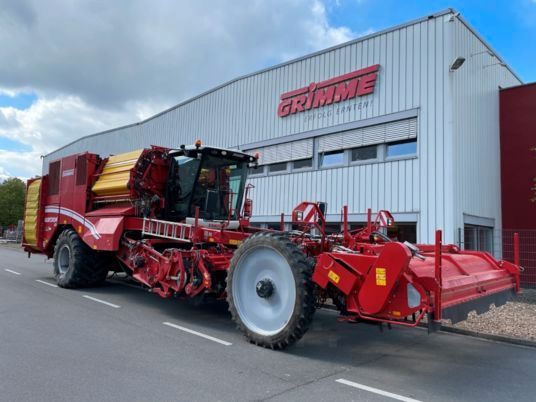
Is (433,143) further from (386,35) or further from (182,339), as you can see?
(182,339)

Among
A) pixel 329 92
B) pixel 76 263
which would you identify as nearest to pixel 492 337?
pixel 76 263

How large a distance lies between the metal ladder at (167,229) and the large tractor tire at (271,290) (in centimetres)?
166

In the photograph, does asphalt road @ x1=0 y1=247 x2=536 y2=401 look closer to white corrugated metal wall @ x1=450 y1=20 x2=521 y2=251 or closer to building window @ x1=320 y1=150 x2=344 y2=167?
white corrugated metal wall @ x1=450 y1=20 x2=521 y2=251

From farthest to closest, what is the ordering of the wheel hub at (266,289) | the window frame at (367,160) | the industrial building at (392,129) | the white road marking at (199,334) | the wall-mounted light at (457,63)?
the window frame at (367,160), the industrial building at (392,129), the wall-mounted light at (457,63), the white road marking at (199,334), the wheel hub at (266,289)

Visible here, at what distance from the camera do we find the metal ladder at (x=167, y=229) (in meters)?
7.50

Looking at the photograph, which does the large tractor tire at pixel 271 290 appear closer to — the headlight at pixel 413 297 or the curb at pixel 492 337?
the headlight at pixel 413 297

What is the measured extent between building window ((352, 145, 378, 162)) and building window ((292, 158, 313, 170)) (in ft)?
5.75

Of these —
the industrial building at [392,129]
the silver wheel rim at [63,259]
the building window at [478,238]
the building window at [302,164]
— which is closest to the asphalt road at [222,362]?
the silver wheel rim at [63,259]

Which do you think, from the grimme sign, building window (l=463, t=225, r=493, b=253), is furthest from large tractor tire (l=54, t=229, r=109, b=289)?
building window (l=463, t=225, r=493, b=253)

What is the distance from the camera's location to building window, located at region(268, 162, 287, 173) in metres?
15.5

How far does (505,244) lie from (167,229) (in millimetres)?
9595

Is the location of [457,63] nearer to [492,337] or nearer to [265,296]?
[492,337]

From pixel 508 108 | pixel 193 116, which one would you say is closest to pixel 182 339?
pixel 508 108

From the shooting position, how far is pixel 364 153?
512 inches
